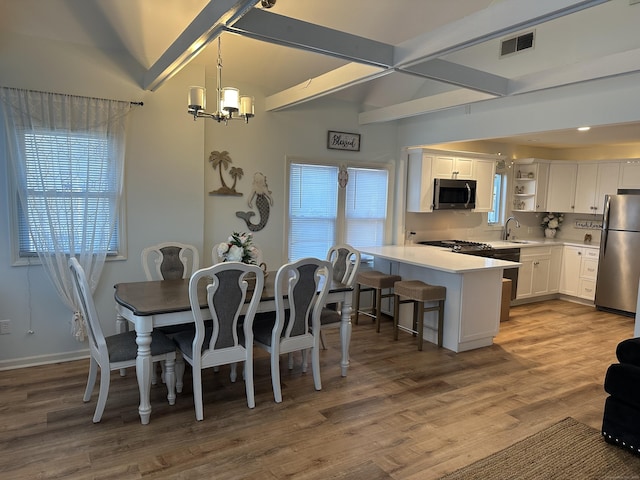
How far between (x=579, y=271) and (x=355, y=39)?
17.2 ft

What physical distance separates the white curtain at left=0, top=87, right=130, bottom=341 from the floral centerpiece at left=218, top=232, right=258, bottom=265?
48.2 inches

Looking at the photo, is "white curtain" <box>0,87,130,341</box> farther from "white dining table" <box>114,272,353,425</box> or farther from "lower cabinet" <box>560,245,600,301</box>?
"lower cabinet" <box>560,245,600,301</box>

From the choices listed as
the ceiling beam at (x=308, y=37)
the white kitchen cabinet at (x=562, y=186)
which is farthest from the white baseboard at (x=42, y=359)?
the white kitchen cabinet at (x=562, y=186)

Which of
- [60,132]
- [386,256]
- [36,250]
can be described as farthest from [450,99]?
[36,250]

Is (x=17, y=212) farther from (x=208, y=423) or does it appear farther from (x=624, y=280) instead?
(x=624, y=280)

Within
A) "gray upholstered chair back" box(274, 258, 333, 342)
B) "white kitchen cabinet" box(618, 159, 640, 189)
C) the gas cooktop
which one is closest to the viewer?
"gray upholstered chair back" box(274, 258, 333, 342)

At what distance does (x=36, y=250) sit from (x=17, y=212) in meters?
0.34

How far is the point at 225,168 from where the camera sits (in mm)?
4637

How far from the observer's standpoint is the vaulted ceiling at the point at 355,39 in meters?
2.56

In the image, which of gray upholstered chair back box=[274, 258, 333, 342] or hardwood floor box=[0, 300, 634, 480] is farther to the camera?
gray upholstered chair back box=[274, 258, 333, 342]

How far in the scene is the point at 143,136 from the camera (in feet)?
13.3

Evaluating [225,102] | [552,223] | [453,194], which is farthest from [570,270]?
[225,102]

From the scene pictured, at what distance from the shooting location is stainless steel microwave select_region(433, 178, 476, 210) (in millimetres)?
5711

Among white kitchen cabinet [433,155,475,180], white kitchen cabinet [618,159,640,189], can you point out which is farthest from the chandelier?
white kitchen cabinet [618,159,640,189]
